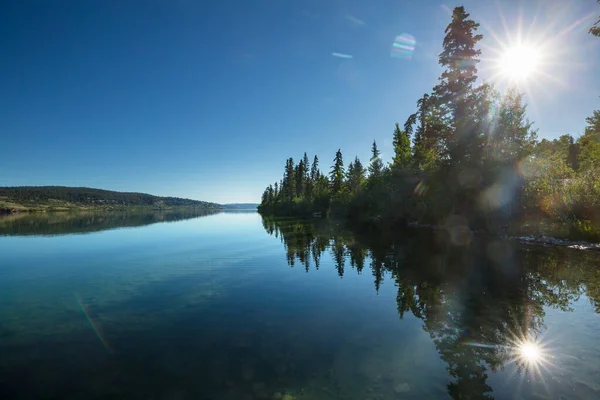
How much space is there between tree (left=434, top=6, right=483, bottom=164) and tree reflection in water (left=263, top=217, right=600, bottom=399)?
15770mm

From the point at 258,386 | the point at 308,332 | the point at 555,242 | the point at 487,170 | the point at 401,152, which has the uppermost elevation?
the point at 401,152

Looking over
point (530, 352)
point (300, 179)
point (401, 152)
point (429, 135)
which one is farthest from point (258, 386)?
point (300, 179)

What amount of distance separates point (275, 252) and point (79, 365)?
18.1 m

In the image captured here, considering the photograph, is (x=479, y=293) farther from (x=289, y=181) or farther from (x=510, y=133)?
(x=289, y=181)

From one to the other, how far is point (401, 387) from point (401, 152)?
50891 millimetres

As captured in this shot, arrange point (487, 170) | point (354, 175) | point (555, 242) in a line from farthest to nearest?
1. point (354, 175)
2. point (487, 170)
3. point (555, 242)

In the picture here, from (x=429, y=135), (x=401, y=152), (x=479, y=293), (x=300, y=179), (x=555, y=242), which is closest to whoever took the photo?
(x=479, y=293)

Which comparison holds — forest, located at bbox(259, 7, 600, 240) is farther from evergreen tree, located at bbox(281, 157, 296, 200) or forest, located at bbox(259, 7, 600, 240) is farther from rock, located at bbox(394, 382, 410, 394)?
evergreen tree, located at bbox(281, 157, 296, 200)

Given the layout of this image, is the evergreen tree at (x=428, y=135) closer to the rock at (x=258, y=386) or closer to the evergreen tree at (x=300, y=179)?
the rock at (x=258, y=386)

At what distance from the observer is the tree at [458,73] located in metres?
33.2

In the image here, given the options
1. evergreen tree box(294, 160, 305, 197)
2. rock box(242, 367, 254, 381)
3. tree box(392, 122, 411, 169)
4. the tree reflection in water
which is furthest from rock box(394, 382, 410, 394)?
evergreen tree box(294, 160, 305, 197)

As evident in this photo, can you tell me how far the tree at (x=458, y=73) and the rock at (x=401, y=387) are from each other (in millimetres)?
32148

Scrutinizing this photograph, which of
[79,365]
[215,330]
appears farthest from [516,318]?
[79,365]

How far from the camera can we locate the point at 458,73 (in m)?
34.2
